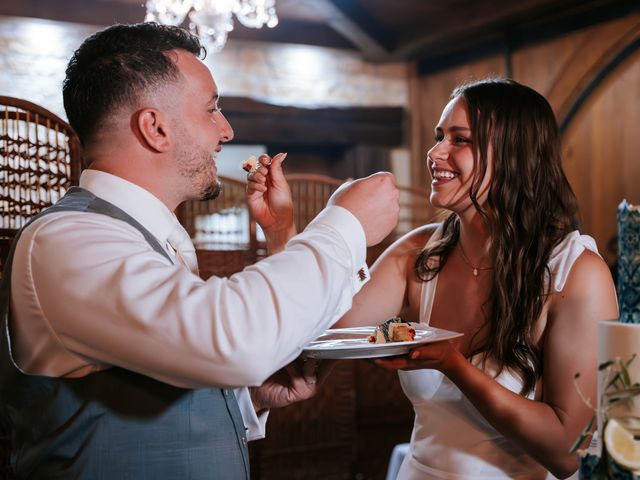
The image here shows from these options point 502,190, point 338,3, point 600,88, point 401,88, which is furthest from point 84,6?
point 502,190

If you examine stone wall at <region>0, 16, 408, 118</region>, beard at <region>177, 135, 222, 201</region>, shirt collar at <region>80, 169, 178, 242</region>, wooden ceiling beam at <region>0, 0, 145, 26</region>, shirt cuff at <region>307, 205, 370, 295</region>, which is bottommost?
shirt cuff at <region>307, 205, 370, 295</region>

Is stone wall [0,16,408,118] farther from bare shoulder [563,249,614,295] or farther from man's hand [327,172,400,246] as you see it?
man's hand [327,172,400,246]

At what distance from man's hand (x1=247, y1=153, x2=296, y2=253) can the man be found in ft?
1.11

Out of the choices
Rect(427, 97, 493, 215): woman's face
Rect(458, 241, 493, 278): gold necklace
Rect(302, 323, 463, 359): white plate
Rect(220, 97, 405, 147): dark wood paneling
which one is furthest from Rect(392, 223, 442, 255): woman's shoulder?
Rect(220, 97, 405, 147): dark wood paneling

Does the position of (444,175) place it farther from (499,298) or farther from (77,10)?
(77,10)

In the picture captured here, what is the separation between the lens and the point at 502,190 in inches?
89.5

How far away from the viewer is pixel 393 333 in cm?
180

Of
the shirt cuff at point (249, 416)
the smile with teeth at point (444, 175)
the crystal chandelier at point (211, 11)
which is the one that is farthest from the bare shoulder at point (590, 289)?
the crystal chandelier at point (211, 11)

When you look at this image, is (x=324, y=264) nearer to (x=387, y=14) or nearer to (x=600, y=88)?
(x=600, y=88)

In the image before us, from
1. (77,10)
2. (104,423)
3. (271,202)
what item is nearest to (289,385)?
(271,202)

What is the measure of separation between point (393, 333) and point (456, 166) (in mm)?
719

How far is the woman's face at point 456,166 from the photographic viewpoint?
7.50 ft

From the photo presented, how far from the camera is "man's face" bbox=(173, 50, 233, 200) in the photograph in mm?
1535

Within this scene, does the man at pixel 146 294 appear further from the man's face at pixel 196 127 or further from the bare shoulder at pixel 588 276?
the bare shoulder at pixel 588 276
